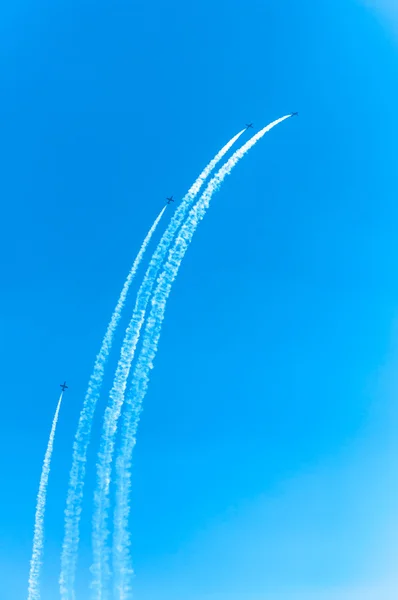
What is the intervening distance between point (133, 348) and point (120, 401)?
401 cm

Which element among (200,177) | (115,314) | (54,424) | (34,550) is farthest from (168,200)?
(34,550)

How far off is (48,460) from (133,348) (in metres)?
11.3

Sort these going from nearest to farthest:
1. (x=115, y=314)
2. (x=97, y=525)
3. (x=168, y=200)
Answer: (x=97, y=525) < (x=115, y=314) < (x=168, y=200)

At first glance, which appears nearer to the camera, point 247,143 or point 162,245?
point 162,245

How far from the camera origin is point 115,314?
41281 millimetres

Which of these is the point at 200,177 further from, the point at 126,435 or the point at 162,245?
the point at 126,435

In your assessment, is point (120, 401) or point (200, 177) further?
point (200, 177)

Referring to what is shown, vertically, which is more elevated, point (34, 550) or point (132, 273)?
point (132, 273)

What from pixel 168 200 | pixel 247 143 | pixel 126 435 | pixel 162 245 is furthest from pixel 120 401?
pixel 247 143

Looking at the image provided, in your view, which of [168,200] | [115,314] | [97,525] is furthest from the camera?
[168,200]

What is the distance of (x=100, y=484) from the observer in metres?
38.8

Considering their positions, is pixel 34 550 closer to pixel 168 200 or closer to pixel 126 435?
pixel 126 435

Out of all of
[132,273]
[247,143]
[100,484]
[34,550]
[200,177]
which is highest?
[247,143]

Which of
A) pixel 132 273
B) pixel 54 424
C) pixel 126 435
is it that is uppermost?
pixel 132 273
